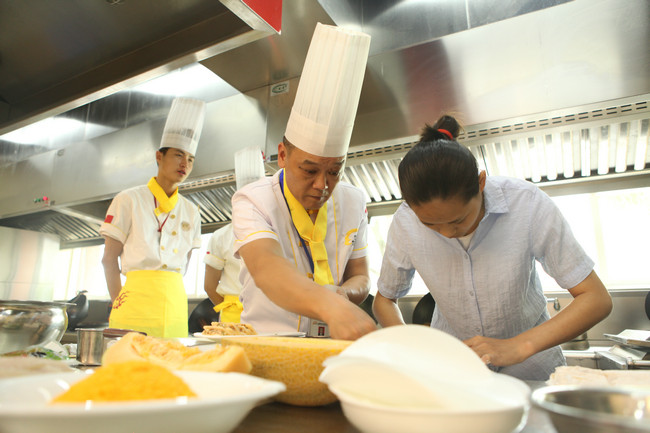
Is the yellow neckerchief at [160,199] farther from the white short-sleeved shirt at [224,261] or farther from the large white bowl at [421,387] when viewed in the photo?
the large white bowl at [421,387]

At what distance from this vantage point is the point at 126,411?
0.34 m

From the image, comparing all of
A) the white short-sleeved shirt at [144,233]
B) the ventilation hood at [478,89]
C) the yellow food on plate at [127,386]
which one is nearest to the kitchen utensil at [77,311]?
the ventilation hood at [478,89]

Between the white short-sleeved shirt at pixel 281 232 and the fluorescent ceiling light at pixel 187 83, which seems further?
the fluorescent ceiling light at pixel 187 83

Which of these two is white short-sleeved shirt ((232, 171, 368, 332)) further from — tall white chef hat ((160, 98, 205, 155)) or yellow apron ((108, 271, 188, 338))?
tall white chef hat ((160, 98, 205, 155))

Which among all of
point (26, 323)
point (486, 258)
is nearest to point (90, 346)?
point (26, 323)

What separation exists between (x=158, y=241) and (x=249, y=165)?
78 cm

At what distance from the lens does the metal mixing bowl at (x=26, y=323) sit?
901 mm

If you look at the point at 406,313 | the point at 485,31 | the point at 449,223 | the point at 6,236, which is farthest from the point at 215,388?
the point at 6,236

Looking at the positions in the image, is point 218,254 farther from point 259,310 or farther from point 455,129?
point 455,129

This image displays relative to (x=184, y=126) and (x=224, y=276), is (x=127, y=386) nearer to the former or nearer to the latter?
(x=184, y=126)

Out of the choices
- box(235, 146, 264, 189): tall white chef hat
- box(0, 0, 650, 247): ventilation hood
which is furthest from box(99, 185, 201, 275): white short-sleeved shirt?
box(0, 0, 650, 247): ventilation hood

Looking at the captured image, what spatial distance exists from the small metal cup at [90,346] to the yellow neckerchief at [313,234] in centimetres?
71

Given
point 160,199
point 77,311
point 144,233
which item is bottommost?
point 77,311

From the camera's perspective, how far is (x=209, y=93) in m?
3.85
